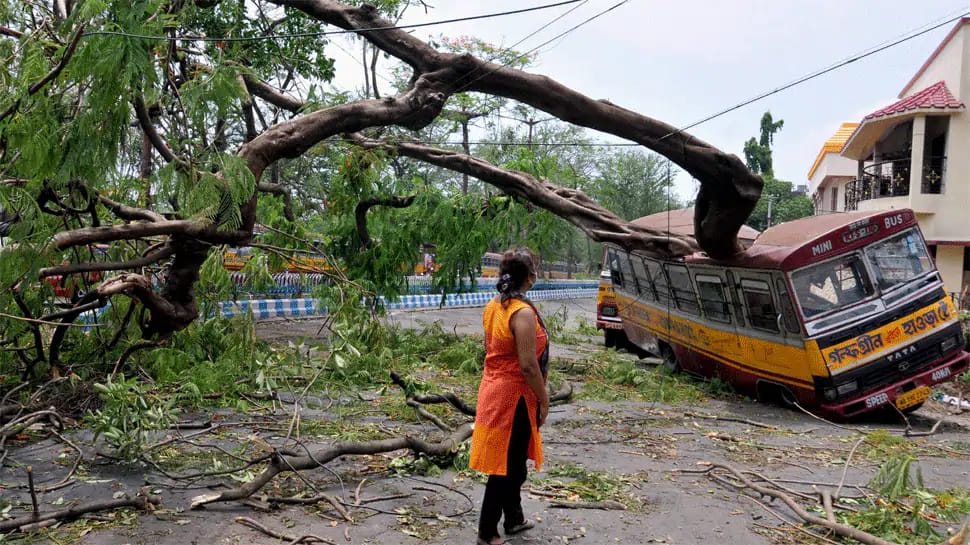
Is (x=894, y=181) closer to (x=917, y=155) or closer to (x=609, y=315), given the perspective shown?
(x=917, y=155)

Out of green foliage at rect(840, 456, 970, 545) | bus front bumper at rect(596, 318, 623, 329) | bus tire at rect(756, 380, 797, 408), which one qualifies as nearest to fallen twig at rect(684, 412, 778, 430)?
bus tire at rect(756, 380, 797, 408)

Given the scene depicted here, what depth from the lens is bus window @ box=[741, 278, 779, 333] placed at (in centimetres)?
941

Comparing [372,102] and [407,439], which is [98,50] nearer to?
[372,102]

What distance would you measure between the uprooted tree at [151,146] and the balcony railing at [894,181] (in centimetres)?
1403

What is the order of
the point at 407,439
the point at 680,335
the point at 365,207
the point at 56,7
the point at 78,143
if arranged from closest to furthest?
the point at 78,143
the point at 407,439
the point at 56,7
the point at 680,335
the point at 365,207

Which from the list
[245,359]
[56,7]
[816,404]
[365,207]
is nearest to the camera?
[56,7]

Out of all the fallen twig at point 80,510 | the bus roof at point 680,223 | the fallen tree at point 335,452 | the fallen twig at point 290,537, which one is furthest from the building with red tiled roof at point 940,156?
the fallen twig at point 80,510

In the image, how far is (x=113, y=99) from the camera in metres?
5.13

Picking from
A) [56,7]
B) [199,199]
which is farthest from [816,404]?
[56,7]

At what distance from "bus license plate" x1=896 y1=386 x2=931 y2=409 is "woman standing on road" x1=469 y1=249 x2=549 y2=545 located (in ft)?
21.4

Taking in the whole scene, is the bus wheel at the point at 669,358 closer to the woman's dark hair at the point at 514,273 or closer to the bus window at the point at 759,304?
the bus window at the point at 759,304

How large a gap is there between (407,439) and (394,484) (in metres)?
0.45

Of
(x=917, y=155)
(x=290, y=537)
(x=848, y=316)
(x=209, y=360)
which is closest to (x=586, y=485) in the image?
(x=290, y=537)

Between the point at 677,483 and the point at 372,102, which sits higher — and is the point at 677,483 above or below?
below
